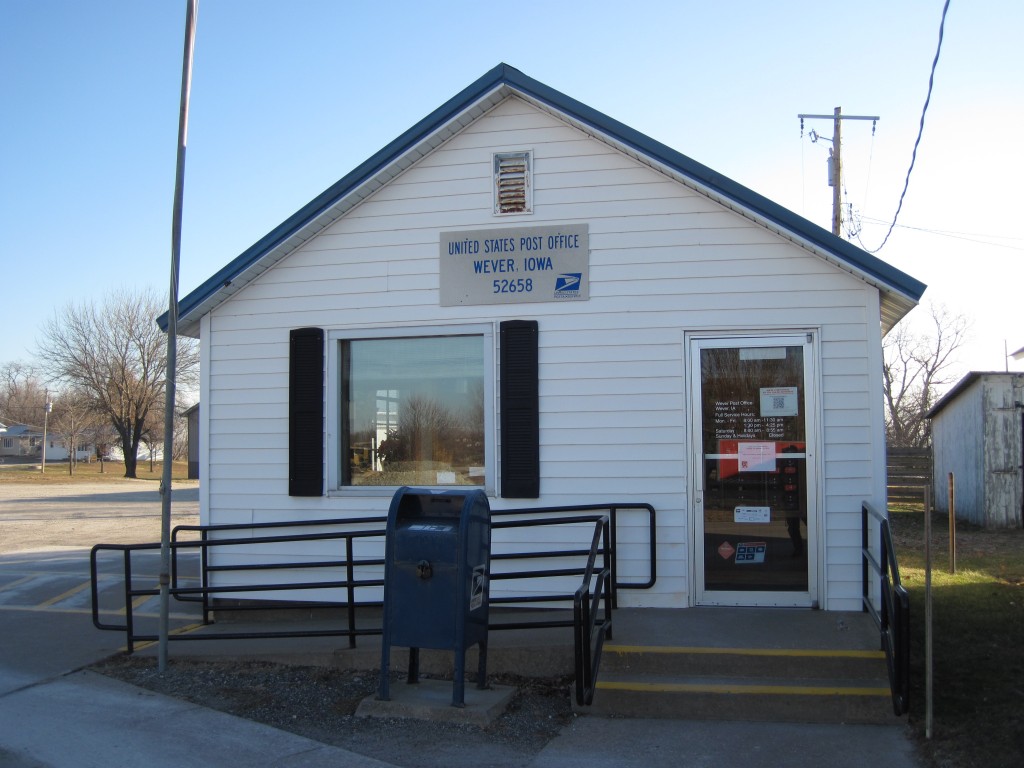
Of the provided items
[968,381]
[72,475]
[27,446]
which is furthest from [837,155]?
[27,446]

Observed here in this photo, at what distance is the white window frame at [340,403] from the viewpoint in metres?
8.06

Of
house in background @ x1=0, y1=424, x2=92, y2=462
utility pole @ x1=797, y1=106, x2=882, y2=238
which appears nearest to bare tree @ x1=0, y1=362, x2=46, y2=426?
house in background @ x1=0, y1=424, x2=92, y2=462

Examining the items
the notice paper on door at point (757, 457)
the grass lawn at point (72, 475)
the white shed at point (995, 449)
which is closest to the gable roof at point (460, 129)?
the notice paper on door at point (757, 457)

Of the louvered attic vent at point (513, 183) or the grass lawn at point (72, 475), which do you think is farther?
the grass lawn at point (72, 475)

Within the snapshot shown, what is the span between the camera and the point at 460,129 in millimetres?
8266

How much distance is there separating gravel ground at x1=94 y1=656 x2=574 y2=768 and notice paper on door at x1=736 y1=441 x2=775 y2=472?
7.60ft

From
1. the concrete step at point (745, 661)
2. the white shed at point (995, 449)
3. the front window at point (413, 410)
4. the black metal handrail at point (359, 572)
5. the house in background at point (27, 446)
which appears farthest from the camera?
the house in background at point (27, 446)

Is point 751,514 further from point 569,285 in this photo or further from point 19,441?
point 19,441

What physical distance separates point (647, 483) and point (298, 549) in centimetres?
327

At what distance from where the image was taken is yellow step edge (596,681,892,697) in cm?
581

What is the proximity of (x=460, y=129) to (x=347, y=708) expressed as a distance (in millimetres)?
5006

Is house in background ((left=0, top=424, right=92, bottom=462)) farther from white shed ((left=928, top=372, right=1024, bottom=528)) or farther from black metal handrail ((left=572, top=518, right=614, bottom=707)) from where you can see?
black metal handrail ((left=572, top=518, right=614, bottom=707))

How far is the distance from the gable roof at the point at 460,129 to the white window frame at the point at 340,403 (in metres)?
1.03

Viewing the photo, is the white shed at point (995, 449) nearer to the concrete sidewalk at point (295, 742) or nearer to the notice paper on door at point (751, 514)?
the notice paper on door at point (751, 514)
